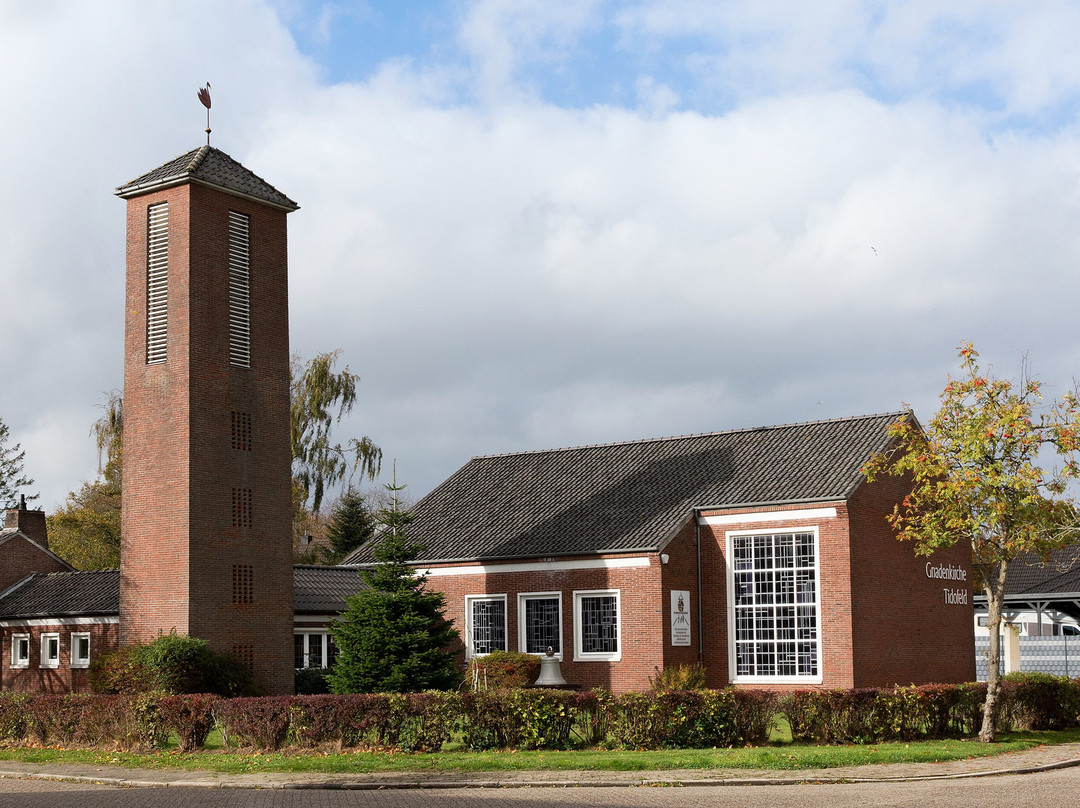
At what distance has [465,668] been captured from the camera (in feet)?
112

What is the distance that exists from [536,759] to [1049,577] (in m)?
31.1

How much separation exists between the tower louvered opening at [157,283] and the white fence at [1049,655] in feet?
95.1

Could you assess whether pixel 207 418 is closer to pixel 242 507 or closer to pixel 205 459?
pixel 205 459

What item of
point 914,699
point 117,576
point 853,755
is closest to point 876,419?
point 914,699

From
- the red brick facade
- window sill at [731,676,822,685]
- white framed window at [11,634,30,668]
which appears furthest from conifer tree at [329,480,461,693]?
white framed window at [11,634,30,668]

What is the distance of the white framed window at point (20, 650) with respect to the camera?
3550cm

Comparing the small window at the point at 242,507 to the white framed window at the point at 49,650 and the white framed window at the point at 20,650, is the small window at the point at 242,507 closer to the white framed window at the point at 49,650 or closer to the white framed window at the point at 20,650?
the white framed window at the point at 49,650

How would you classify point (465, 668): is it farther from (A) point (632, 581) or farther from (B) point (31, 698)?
(B) point (31, 698)

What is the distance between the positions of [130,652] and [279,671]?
3636 millimetres

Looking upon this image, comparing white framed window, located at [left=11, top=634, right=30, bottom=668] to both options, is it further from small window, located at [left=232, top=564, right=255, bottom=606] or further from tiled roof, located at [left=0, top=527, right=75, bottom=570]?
small window, located at [left=232, top=564, right=255, bottom=606]

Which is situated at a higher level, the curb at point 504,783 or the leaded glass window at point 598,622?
the leaded glass window at point 598,622

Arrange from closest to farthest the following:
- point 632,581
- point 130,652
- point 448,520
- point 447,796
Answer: point 447,796 < point 130,652 < point 632,581 < point 448,520

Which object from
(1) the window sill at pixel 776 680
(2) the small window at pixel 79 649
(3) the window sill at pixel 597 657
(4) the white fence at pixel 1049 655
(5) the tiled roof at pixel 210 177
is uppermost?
(5) the tiled roof at pixel 210 177

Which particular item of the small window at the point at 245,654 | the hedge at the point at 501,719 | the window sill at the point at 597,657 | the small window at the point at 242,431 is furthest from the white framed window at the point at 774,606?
the small window at the point at 242,431
